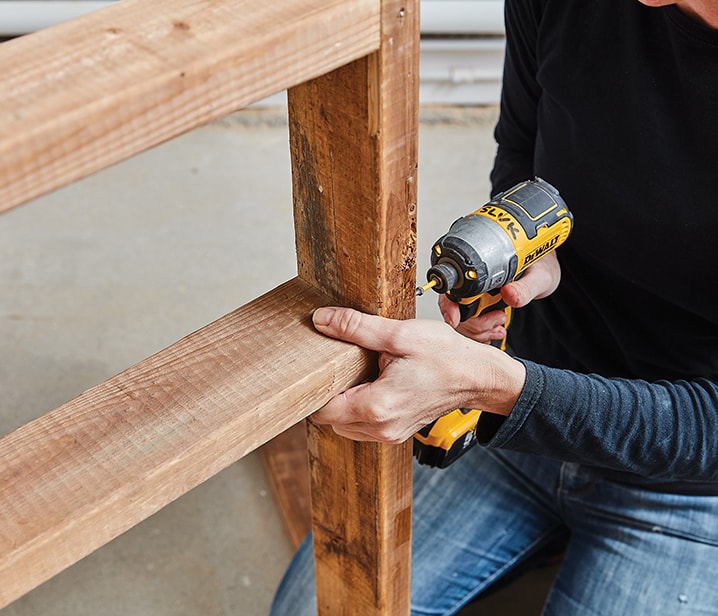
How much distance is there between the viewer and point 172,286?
7.30 ft

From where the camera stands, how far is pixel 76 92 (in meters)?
0.51

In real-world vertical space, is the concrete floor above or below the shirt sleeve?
below

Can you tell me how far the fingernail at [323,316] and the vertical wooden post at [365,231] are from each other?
0.03m

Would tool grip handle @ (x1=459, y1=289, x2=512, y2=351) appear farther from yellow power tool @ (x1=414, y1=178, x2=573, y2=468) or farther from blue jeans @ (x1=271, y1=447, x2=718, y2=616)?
blue jeans @ (x1=271, y1=447, x2=718, y2=616)

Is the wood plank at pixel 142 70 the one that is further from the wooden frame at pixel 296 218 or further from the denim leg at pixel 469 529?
the denim leg at pixel 469 529

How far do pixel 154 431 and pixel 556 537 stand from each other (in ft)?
2.52

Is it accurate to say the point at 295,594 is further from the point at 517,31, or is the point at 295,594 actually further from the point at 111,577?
the point at 517,31

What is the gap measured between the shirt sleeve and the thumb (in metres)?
0.18

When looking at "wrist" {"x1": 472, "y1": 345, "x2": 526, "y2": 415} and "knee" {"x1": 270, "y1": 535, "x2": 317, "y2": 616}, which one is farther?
"knee" {"x1": 270, "y1": 535, "x2": 317, "y2": 616}

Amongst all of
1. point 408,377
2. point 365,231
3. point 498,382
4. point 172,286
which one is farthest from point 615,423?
point 172,286

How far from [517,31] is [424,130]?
1.65 m

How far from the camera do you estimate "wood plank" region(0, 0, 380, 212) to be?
19.4 inches

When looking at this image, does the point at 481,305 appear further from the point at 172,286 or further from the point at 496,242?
the point at 172,286

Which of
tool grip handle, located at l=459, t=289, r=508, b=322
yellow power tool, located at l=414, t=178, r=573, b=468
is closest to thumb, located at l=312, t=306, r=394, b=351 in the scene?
yellow power tool, located at l=414, t=178, r=573, b=468
